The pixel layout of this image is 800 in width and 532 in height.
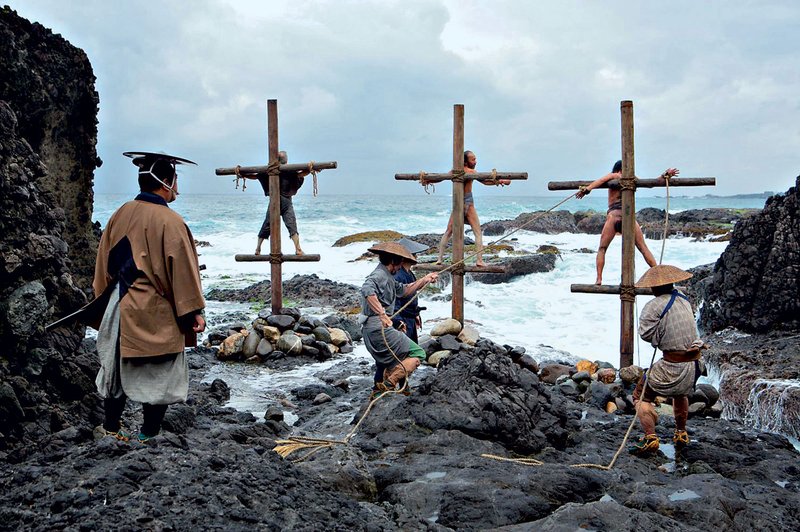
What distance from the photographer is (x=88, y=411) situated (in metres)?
6.24

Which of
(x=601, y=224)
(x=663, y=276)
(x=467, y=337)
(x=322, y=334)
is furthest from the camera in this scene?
(x=601, y=224)

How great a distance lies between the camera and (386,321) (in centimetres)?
678

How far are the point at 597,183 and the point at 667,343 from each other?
3.59m

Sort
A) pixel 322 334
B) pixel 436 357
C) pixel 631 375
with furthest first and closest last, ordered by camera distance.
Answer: pixel 322 334
pixel 436 357
pixel 631 375

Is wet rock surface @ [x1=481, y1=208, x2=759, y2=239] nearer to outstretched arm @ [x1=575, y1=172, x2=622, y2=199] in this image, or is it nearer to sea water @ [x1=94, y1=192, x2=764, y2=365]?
sea water @ [x1=94, y1=192, x2=764, y2=365]

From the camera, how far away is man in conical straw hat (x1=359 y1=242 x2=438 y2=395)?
6.80 m

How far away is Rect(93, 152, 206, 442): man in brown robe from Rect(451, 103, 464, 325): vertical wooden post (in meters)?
6.12

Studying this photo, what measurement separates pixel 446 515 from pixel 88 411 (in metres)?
3.94

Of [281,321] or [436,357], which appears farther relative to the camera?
[281,321]

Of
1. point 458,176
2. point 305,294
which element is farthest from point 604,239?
point 305,294

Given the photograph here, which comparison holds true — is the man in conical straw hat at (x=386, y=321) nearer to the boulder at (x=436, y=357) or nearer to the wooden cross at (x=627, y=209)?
the boulder at (x=436, y=357)

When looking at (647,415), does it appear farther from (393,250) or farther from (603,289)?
(603,289)

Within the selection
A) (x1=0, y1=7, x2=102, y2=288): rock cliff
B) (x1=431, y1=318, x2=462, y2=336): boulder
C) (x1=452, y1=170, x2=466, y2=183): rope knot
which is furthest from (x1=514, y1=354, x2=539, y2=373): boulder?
(x1=0, y1=7, x2=102, y2=288): rock cliff

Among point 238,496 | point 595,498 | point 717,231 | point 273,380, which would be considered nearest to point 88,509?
point 238,496
